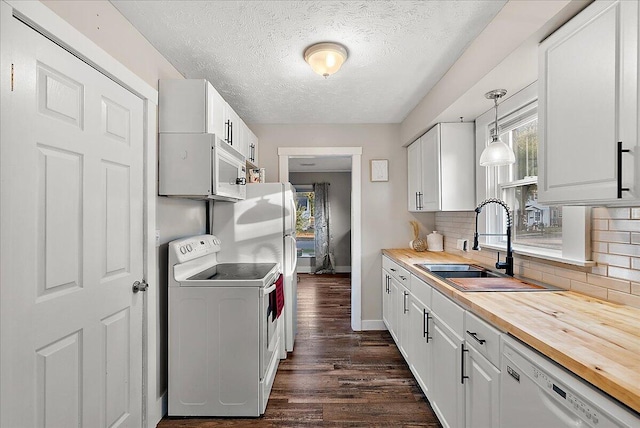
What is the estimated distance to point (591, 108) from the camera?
1247 millimetres

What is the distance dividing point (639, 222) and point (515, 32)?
1031mm

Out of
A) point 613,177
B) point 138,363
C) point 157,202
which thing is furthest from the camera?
point 157,202

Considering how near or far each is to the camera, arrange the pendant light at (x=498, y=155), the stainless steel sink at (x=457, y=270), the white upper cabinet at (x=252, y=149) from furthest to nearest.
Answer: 1. the white upper cabinet at (x=252, y=149)
2. the stainless steel sink at (x=457, y=270)
3. the pendant light at (x=498, y=155)

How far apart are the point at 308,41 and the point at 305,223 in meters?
6.08

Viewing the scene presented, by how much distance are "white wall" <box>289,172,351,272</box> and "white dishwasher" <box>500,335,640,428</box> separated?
21.0 feet

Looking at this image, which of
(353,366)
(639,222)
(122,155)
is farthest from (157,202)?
(639,222)

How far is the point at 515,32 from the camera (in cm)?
160

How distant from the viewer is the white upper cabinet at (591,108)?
1.11 m

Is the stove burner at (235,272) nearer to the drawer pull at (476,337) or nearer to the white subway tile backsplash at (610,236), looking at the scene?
the drawer pull at (476,337)

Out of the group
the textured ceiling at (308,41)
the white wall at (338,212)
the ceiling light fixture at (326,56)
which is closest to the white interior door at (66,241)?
the textured ceiling at (308,41)

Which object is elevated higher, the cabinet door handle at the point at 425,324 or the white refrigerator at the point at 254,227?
the white refrigerator at the point at 254,227

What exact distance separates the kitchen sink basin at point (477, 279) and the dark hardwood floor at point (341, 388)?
3.05ft

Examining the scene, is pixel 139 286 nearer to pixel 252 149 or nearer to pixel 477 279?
pixel 252 149

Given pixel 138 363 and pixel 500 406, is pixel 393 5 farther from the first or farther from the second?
pixel 138 363
